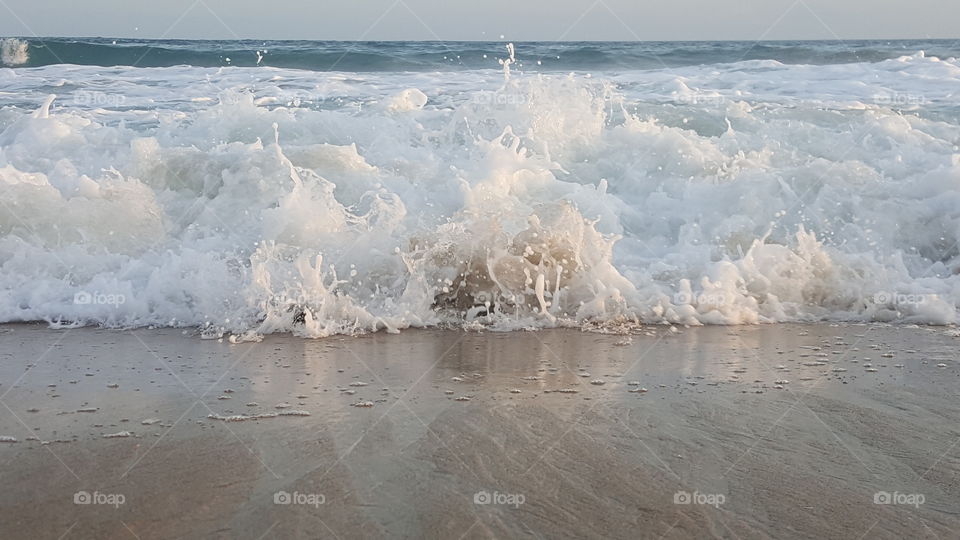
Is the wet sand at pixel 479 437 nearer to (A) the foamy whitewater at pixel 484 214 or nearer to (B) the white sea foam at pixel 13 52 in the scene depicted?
(A) the foamy whitewater at pixel 484 214

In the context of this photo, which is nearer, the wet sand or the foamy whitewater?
the wet sand

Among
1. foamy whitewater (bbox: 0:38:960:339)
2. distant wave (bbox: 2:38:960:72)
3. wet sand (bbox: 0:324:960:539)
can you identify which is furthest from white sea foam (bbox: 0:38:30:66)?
wet sand (bbox: 0:324:960:539)

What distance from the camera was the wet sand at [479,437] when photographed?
3080 mm

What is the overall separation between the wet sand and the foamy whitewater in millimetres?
540

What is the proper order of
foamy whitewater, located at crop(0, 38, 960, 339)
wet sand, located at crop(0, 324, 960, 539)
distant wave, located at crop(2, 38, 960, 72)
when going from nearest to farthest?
wet sand, located at crop(0, 324, 960, 539) < foamy whitewater, located at crop(0, 38, 960, 339) < distant wave, located at crop(2, 38, 960, 72)

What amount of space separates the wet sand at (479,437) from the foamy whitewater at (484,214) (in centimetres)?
54

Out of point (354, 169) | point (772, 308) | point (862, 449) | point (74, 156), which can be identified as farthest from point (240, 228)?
point (862, 449)

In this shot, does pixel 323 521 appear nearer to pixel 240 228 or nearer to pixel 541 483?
pixel 541 483

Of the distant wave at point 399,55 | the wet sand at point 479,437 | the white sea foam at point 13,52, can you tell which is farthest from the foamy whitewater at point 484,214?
the white sea foam at point 13,52

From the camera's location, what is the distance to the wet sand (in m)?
3.08

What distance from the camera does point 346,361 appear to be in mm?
5070

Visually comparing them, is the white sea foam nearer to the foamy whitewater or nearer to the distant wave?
the distant wave

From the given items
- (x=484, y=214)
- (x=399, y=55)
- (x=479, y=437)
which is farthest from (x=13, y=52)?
(x=479, y=437)

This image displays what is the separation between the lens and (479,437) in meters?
3.83
